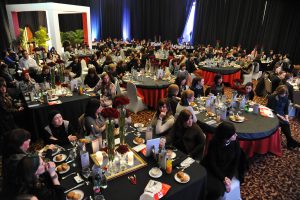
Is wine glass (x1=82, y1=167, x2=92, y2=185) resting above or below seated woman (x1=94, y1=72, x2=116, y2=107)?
below

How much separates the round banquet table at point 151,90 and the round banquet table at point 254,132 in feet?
6.75

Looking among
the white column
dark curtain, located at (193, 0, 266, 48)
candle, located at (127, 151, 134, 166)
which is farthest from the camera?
dark curtain, located at (193, 0, 266, 48)

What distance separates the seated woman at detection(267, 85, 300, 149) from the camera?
471 cm

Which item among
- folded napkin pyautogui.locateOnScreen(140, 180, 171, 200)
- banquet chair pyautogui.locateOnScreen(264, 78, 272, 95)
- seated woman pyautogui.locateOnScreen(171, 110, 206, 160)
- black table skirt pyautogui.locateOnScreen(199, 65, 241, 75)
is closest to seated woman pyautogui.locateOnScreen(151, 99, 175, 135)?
seated woman pyautogui.locateOnScreen(171, 110, 206, 160)

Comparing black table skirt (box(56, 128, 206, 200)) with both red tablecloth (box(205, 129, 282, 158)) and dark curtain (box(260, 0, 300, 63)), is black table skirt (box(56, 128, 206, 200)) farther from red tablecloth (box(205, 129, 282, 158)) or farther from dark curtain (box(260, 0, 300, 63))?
dark curtain (box(260, 0, 300, 63))

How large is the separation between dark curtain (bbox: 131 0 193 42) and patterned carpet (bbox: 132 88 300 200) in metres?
14.1

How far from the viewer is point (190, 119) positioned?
3.24 meters

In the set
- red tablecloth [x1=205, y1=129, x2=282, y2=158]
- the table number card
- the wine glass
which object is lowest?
red tablecloth [x1=205, y1=129, x2=282, y2=158]

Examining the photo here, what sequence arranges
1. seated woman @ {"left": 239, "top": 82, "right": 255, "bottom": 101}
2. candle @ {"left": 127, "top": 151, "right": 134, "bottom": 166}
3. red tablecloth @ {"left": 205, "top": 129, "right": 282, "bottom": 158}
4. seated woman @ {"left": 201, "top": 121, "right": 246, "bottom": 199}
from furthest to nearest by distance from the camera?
1. seated woman @ {"left": 239, "top": 82, "right": 255, "bottom": 101}
2. red tablecloth @ {"left": 205, "top": 129, "right": 282, "bottom": 158}
3. seated woman @ {"left": 201, "top": 121, "right": 246, "bottom": 199}
4. candle @ {"left": 127, "top": 151, "right": 134, "bottom": 166}

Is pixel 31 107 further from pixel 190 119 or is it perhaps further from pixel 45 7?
pixel 45 7

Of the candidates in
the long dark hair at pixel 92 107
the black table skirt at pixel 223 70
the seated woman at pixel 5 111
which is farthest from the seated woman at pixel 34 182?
the black table skirt at pixel 223 70

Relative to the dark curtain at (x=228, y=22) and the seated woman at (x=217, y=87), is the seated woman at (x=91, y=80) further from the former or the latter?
the dark curtain at (x=228, y=22)

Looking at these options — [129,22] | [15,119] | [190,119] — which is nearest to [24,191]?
[190,119]

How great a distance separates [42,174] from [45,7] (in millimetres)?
10092
